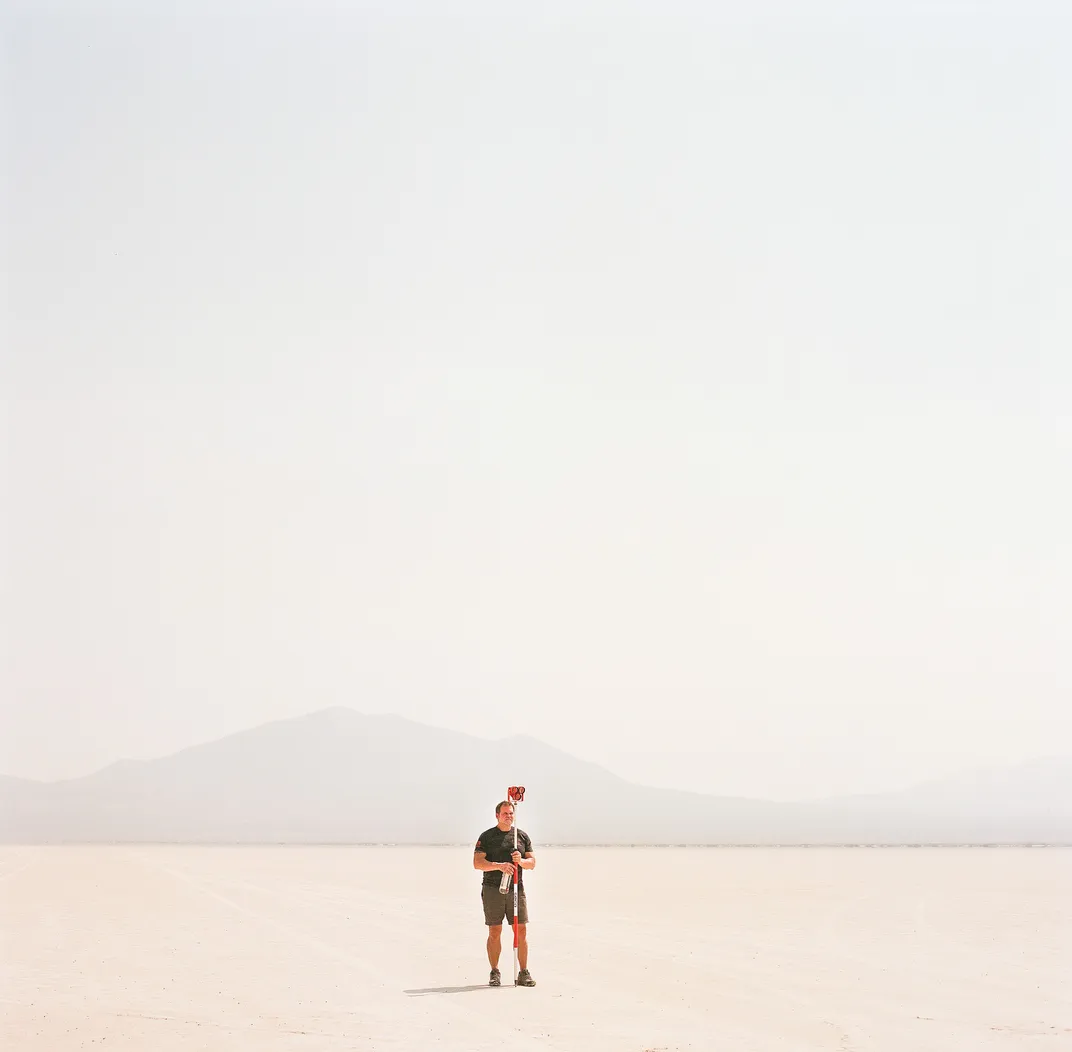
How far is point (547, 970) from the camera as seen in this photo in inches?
687

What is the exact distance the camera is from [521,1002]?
14.7 metres

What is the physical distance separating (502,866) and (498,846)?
0.76 ft

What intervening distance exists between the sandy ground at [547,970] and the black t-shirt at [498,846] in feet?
4.17

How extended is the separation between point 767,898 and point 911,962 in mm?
12745

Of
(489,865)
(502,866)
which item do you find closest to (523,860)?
(502,866)

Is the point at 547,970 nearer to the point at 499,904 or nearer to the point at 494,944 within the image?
the point at 494,944

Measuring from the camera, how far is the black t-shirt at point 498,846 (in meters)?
15.6

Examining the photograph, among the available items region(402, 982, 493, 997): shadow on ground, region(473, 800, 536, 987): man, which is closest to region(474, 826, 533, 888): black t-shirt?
region(473, 800, 536, 987): man

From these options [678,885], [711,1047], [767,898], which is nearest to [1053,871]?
[678,885]

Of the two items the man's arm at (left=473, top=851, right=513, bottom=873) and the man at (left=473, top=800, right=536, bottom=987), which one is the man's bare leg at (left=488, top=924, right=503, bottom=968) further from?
the man's arm at (left=473, top=851, right=513, bottom=873)

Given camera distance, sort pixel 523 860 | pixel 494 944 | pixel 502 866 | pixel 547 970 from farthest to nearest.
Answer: pixel 547 970 < pixel 494 944 < pixel 523 860 < pixel 502 866

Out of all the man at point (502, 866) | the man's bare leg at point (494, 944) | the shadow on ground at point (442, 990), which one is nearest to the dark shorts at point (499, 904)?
the man at point (502, 866)

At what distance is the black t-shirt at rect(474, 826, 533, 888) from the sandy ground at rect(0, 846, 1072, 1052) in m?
1.27

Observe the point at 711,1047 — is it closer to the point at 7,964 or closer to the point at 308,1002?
the point at 308,1002
